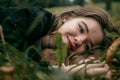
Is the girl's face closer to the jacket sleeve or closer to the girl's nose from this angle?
the girl's nose

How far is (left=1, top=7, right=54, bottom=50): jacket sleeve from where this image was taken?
1902mm

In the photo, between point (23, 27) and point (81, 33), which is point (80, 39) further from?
point (23, 27)

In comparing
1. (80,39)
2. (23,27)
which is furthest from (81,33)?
(23,27)

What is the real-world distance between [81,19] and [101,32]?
0.20m

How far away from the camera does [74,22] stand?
2225mm

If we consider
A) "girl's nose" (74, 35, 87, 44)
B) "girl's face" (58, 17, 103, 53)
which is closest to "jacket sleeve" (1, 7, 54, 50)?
"girl's face" (58, 17, 103, 53)

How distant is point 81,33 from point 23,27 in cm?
38

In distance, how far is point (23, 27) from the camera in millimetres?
2043

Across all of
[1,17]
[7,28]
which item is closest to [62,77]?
[7,28]

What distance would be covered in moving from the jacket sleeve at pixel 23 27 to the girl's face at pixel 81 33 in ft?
0.42

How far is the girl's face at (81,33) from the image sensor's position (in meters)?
2.08

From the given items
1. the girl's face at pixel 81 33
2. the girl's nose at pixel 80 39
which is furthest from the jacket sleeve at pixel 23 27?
the girl's nose at pixel 80 39

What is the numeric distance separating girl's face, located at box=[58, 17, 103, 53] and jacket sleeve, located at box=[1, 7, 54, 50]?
13 cm

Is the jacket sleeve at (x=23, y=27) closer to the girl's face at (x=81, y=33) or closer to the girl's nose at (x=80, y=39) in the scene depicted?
the girl's face at (x=81, y=33)
